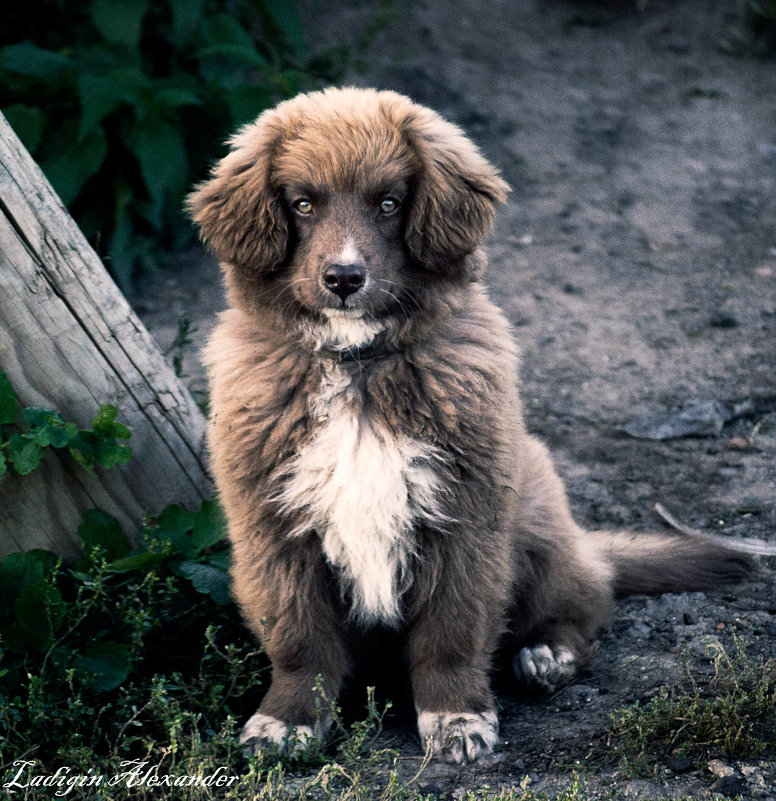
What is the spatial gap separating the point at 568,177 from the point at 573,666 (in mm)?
4921

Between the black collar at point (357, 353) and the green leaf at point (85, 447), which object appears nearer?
the black collar at point (357, 353)

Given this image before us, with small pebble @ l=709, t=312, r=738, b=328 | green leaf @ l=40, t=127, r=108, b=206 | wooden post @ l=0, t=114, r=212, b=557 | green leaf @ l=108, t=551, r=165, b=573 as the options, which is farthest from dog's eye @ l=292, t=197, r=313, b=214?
small pebble @ l=709, t=312, r=738, b=328

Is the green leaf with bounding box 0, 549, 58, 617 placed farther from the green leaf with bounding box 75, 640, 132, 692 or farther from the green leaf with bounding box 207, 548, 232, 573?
the green leaf with bounding box 207, 548, 232, 573

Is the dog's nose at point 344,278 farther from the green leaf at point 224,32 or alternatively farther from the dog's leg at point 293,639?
the green leaf at point 224,32

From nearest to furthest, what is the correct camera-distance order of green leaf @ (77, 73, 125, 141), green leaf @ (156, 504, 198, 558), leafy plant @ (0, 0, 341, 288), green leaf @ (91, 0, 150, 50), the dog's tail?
green leaf @ (156, 504, 198, 558) → the dog's tail → green leaf @ (77, 73, 125, 141) → leafy plant @ (0, 0, 341, 288) → green leaf @ (91, 0, 150, 50)

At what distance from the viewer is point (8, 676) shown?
335 centimetres

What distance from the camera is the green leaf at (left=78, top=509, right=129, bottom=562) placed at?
12.2 ft

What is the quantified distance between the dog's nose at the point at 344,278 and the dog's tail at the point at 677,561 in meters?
1.72

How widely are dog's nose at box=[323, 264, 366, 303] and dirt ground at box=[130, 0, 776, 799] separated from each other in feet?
5.23

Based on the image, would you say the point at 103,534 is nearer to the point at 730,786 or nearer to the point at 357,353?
the point at 357,353

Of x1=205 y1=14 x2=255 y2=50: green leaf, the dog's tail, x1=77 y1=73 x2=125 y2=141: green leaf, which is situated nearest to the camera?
the dog's tail

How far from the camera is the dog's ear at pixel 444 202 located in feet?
10.7

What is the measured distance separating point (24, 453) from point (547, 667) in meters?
2.01

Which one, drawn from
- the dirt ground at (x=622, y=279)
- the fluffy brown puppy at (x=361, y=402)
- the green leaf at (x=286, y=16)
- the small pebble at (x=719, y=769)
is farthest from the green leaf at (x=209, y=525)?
the green leaf at (x=286, y=16)
